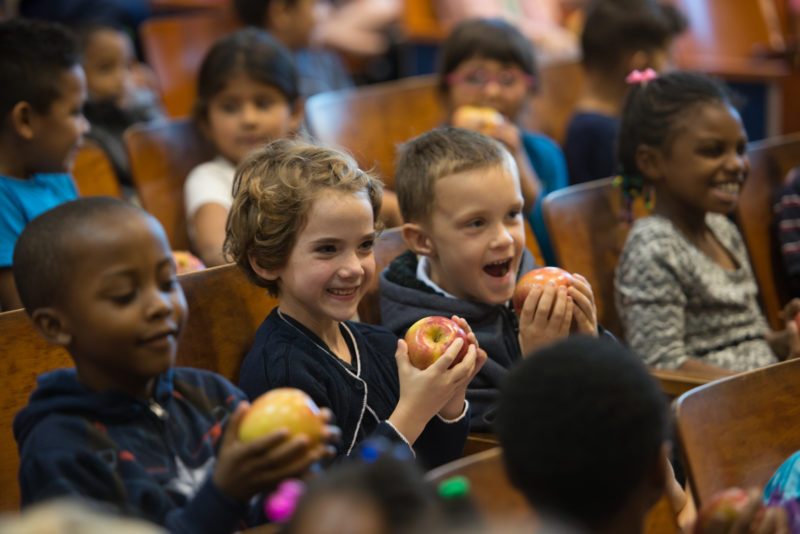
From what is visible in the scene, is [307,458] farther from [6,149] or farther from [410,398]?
[6,149]

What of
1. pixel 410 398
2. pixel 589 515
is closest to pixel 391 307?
pixel 410 398

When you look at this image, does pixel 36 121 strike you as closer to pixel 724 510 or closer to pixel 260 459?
pixel 260 459

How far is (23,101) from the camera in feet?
8.16

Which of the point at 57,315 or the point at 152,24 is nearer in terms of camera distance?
the point at 57,315

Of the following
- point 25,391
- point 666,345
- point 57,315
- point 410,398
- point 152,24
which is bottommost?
point 666,345

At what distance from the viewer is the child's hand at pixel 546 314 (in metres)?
1.98

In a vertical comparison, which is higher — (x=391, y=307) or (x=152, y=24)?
(x=152, y=24)

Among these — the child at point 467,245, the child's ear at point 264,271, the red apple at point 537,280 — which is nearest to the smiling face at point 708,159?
the child at point 467,245

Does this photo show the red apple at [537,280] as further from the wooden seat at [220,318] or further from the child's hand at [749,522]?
the child's hand at [749,522]

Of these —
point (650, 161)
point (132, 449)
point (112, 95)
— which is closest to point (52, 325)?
point (132, 449)

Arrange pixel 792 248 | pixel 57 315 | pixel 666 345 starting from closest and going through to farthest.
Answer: pixel 57 315 → pixel 666 345 → pixel 792 248

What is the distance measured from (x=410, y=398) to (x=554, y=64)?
2907mm

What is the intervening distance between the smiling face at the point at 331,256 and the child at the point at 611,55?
1906 millimetres

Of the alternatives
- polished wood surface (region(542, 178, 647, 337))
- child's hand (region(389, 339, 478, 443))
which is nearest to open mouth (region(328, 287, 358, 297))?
child's hand (region(389, 339, 478, 443))
